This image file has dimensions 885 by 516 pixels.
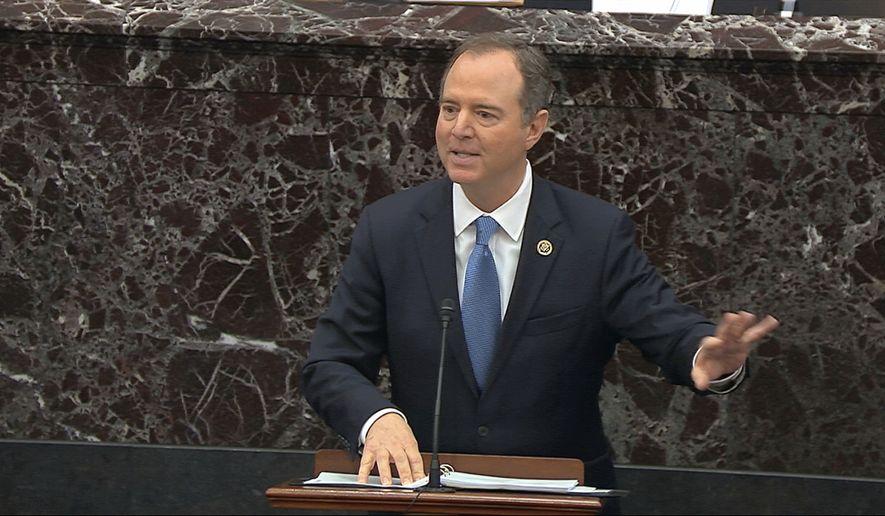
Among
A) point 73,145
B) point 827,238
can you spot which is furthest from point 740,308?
point 73,145

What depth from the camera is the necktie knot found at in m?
2.86

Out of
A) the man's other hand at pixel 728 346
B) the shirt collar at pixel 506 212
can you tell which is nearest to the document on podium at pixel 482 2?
the shirt collar at pixel 506 212

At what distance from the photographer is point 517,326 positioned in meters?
2.79

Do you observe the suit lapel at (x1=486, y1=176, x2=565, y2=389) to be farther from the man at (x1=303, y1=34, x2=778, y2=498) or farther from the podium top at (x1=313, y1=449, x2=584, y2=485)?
the podium top at (x1=313, y1=449, x2=584, y2=485)

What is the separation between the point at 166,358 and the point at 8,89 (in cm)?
84

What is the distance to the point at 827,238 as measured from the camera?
3732 millimetres

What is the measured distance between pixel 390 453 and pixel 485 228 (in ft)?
2.07

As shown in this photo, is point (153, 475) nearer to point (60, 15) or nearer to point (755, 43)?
point (60, 15)

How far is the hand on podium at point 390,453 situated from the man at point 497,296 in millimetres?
254

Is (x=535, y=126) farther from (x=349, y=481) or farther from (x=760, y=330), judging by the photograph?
(x=349, y=481)

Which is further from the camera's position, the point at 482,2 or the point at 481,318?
the point at 482,2

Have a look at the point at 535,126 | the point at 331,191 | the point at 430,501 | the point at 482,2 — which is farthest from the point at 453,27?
the point at 430,501

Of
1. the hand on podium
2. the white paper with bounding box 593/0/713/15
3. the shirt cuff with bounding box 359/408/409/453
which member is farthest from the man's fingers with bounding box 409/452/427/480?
the white paper with bounding box 593/0/713/15

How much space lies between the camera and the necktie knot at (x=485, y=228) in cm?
286
